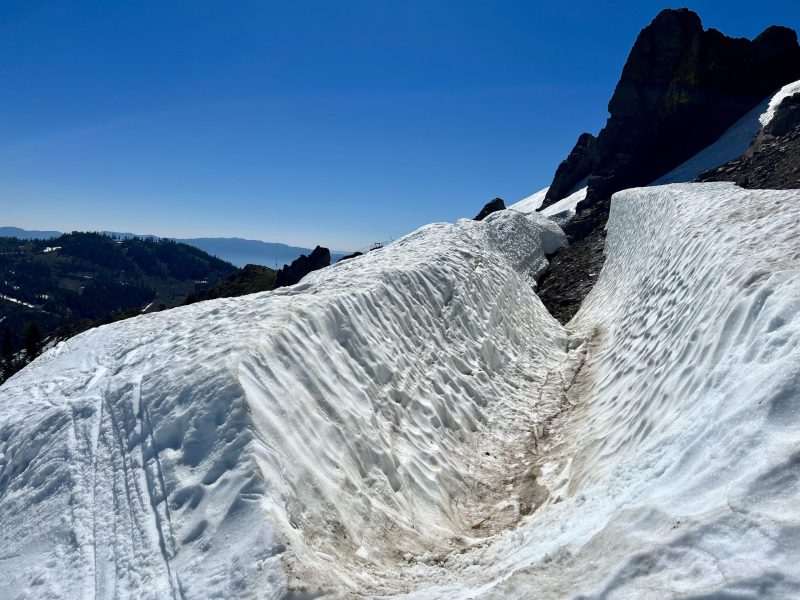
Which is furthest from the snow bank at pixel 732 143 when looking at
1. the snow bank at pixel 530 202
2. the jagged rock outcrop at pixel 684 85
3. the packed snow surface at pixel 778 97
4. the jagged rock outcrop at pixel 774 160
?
the snow bank at pixel 530 202

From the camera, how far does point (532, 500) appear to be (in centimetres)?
850

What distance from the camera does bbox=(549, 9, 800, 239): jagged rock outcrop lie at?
55656 mm

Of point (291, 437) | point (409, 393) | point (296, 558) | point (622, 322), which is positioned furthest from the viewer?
point (622, 322)

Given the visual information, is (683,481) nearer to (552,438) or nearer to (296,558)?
(296,558)

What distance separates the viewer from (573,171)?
68.8 meters

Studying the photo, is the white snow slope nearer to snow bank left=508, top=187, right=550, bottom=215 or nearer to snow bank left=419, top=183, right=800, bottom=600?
snow bank left=419, top=183, right=800, bottom=600

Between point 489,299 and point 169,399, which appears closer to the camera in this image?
point 169,399

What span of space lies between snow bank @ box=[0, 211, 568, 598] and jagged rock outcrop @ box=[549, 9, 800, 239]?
155ft

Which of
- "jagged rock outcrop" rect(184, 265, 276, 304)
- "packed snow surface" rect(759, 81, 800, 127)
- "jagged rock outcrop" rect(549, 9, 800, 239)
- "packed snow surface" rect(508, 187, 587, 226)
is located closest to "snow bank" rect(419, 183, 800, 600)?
"packed snow surface" rect(508, 187, 587, 226)

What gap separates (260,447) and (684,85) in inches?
2548

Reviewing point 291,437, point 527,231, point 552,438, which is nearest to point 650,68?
point 527,231

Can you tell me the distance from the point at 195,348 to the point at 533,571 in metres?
7.02

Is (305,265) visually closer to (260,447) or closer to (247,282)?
(247,282)

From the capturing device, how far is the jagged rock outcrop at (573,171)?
6644cm
